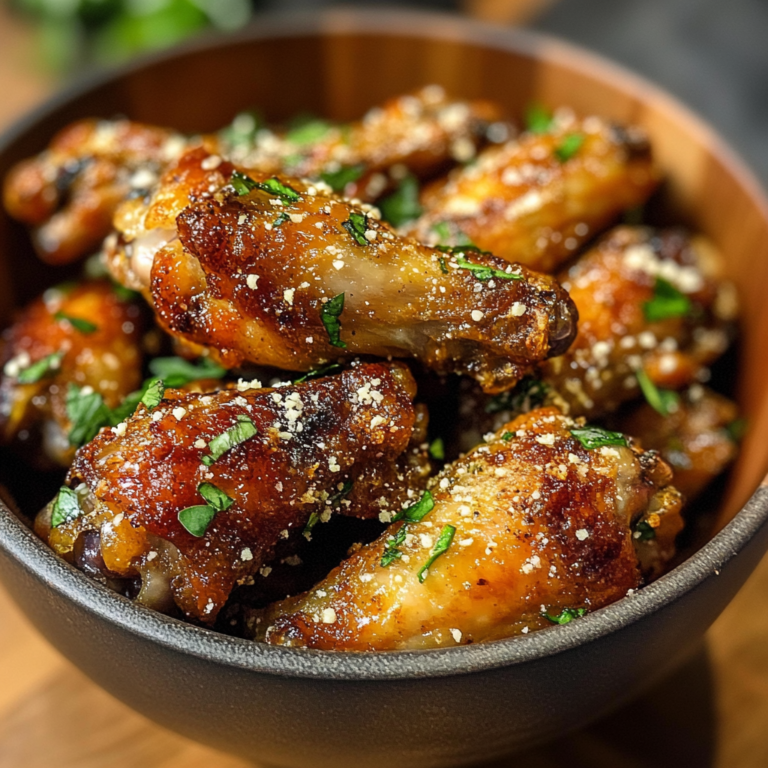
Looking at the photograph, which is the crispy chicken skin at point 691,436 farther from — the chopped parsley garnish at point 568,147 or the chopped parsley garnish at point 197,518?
the chopped parsley garnish at point 197,518

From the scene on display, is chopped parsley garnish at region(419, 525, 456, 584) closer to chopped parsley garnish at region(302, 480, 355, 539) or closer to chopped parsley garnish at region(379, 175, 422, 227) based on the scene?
chopped parsley garnish at region(302, 480, 355, 539)

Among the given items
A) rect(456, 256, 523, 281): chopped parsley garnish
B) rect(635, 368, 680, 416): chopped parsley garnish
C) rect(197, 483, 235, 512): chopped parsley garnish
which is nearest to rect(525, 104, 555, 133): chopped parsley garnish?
rect(635, 368, 680, 416): chopped parsley garnish

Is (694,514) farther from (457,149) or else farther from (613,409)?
(457,149)

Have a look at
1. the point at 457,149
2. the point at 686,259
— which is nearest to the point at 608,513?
the point at 686,259

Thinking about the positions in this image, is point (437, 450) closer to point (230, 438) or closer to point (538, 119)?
point (230, 438)

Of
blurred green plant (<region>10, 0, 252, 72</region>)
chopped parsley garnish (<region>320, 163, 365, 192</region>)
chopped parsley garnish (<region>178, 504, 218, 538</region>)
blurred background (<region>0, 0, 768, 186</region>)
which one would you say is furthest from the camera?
blurred green plant (<region>10, 0, 252, 72</region>)

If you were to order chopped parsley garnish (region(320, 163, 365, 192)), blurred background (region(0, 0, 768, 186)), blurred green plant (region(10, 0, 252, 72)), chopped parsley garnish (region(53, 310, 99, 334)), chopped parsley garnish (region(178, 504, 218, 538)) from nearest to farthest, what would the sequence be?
1. chopped parsley garnish (region(178, 504, 218, 538))
2. chopped parsley garnish (region(53, 310, 99, 334))
3. chopped parsley garnish (region(320, 163, 365, 192))
4. blurred background (region(0, 0, 768, 186))
5. blurred green plant (region(10, 0, 252, 72))
